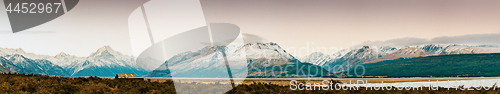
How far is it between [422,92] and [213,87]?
690 cm

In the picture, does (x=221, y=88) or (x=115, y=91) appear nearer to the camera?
(x=115, y=91)

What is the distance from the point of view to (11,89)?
31.4ft

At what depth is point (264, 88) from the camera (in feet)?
34.8

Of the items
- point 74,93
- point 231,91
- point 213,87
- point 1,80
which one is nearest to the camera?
point 74,93

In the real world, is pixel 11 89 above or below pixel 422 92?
above

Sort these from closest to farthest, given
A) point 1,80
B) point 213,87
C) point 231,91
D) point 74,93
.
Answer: point 74,93
point 231,91
point 213,87
point 1,80

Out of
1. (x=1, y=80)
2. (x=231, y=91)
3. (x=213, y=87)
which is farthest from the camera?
(x=1, y=80)

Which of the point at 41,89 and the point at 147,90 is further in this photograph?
the point at 147,90

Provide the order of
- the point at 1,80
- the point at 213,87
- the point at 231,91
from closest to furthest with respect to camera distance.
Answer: the point at 231,91 < the point at 213,87 < the point at 1,80

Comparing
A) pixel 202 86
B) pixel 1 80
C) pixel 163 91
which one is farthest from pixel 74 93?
pixel 1 80

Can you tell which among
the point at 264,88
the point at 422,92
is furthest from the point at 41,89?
the point at 422,92

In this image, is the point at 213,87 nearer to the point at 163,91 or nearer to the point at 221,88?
the point at 221,88

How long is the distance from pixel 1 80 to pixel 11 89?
13.1 feet

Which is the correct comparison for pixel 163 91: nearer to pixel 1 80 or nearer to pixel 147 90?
pixel 147 90
